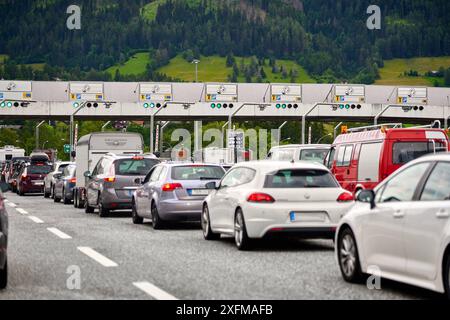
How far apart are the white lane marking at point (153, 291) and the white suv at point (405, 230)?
208cm

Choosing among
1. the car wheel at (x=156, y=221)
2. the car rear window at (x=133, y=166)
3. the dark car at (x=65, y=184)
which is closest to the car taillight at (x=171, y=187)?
the car wheel at (x=156, y=221)

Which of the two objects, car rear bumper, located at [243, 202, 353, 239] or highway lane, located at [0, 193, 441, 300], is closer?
highway lane, located at [0, 193, 441, 300]

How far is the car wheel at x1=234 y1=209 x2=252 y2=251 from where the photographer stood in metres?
14.3

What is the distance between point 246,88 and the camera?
77.8 meters

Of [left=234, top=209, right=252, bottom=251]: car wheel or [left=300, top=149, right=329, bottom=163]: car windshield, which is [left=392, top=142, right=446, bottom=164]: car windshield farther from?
[left=234, top=209, right=252, bottom=251]: car wheel

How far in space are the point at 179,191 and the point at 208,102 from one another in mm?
53429

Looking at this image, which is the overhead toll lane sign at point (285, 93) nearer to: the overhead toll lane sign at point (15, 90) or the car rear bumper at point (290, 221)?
the overhead toll lane sign at point (15, 90)

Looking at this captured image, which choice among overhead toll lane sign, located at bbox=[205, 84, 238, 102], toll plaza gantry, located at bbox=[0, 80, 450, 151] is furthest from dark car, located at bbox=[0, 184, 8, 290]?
overhead toll lane sign, located at bbox=[205, 84, 238, 102]

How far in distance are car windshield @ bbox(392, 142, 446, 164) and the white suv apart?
991 centimetres

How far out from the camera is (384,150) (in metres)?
20.3

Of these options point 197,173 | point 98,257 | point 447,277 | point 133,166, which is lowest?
point 98,257

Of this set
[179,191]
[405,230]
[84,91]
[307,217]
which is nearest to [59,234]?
[179,191]

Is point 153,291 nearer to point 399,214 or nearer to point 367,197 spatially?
point 367,197
